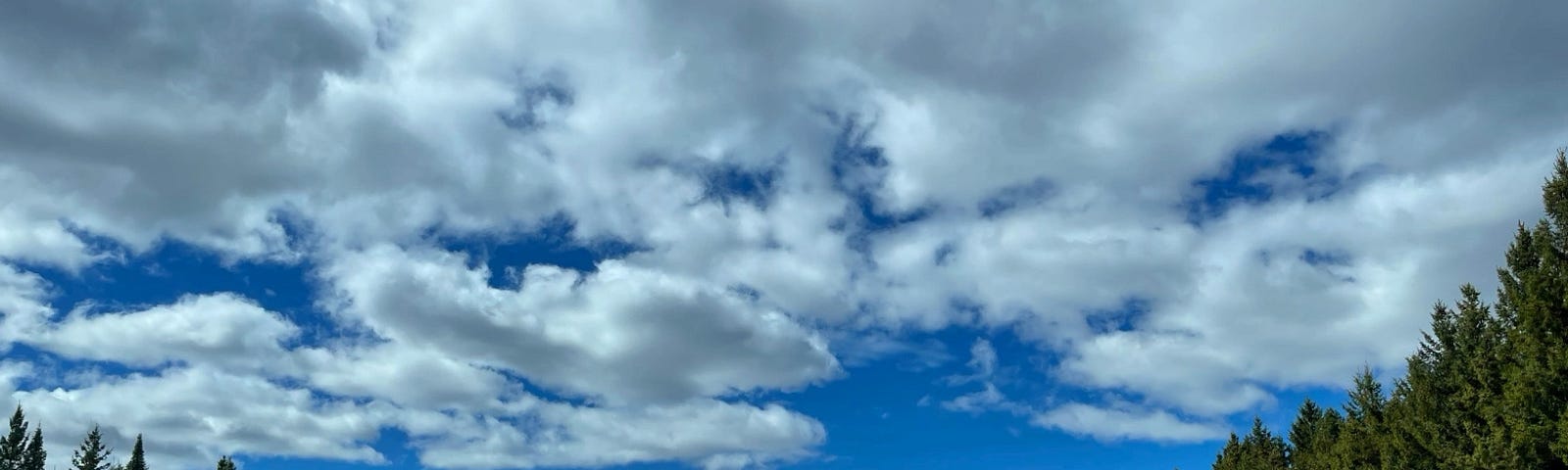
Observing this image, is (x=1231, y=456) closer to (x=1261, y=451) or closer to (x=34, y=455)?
(x=1261, y=451)

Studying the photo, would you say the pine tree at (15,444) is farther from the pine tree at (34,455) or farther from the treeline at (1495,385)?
the treeline at (1495,385)

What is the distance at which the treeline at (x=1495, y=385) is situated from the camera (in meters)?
39.6

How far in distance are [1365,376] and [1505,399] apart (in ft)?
91.8

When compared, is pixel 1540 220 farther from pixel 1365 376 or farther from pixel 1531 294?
pixel 1365 376

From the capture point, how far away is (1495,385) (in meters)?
47.2

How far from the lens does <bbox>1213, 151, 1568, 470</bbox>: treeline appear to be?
1558 inches

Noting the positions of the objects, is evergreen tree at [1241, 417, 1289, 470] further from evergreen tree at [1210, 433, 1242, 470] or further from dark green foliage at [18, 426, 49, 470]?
dark green foliage at [18, 426, 49, 470]

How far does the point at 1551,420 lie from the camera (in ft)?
130

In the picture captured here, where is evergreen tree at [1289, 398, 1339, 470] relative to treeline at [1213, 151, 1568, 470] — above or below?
above

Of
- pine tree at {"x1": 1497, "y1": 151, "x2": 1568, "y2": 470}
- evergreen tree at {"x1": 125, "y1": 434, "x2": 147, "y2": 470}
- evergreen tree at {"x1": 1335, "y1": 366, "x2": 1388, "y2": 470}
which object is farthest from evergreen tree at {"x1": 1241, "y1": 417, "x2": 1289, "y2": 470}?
evergreen tree at {"x1": 125, "y1": 434, "x2": 147, "y2": 470}

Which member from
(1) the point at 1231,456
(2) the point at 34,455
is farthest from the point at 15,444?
A: (1) the point at 1231,456

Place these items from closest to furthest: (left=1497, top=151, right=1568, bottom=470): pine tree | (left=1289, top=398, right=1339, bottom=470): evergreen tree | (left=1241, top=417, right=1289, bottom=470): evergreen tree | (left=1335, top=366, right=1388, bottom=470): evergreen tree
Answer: (left=1497, top=151, right=1568, bottom=470): pine tree < (left=1335, top=366, right=1388, bottom=470): evergreen tree < (left=1289, top=398, right=1339, bottom=470): evergreen tree < (left=1241, top=417, right=1289, bottom=470): evergreen tree

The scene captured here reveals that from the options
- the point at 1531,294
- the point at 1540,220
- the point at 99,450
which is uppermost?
the point at 99,450

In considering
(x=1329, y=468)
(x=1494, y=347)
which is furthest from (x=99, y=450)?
(x=1494, y=347)
